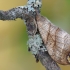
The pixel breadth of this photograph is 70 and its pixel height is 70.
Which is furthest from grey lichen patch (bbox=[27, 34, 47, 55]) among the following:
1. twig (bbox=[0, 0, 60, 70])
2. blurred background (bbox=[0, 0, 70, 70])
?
blurred background (bbox=[0, 0, 70, 70])

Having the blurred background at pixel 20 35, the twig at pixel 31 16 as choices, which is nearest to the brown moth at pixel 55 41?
the twig at pixel 31 16

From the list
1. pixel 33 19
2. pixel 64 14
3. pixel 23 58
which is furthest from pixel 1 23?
pixel 33 19

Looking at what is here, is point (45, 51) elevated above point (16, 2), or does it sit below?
below

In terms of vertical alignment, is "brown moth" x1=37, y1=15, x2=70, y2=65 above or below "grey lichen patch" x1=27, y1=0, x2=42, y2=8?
below

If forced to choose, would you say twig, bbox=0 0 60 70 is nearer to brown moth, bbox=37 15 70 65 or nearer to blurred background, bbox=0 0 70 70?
brown moth, bbox=37 15 70 65

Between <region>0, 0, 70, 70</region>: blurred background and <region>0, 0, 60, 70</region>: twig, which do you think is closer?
<region>0, 0, 60, 70</region>: twig

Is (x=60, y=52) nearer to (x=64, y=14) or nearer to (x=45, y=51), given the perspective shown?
(x=45, y=51)

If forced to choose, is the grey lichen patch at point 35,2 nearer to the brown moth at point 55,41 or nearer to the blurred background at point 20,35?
the brown moth at point 55,41
